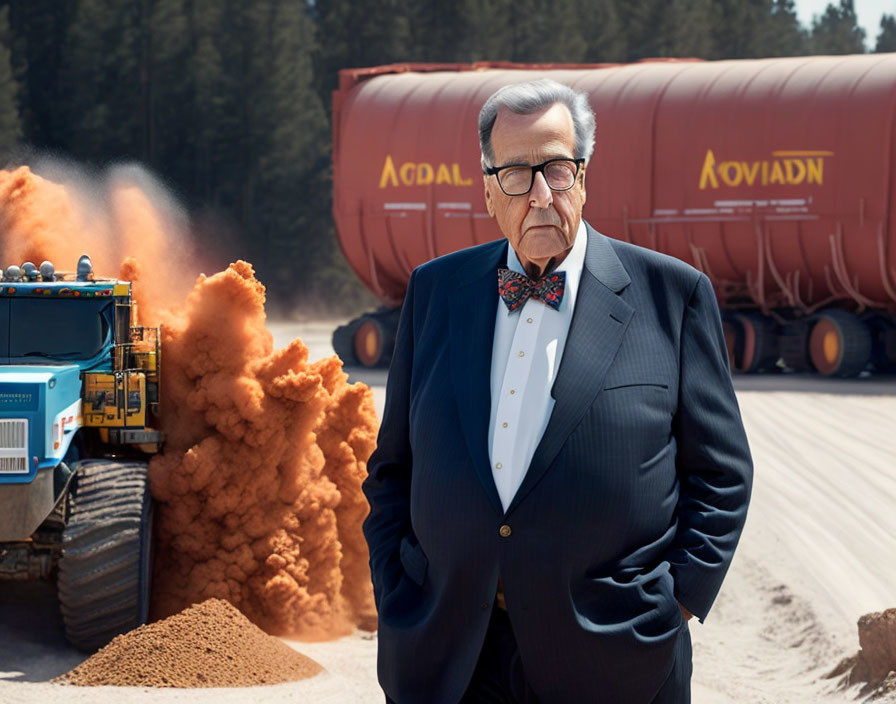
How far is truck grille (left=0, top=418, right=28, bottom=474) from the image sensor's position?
7.48m

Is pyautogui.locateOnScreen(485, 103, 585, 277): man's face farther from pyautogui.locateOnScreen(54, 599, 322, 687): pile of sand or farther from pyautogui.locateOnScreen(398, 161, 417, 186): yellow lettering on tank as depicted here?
pyautogui.locateOnScreen(398, 161, 417, 186): yellow lettering on tank

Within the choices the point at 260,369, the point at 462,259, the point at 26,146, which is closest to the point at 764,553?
the point at 260,369

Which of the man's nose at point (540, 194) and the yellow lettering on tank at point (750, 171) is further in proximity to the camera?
the yellow lettering on tank at point (750, 171)

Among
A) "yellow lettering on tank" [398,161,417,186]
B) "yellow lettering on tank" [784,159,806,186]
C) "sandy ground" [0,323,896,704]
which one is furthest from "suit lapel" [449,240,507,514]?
"yellow lettering on tank" [398,161,417,186]

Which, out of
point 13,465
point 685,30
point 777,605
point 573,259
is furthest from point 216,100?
point 573,259

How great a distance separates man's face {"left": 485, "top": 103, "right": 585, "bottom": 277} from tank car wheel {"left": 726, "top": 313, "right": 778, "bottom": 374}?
1771cm

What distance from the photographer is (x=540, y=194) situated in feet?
10.9

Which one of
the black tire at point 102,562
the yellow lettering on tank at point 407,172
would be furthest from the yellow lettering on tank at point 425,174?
the black tire at point 102,562

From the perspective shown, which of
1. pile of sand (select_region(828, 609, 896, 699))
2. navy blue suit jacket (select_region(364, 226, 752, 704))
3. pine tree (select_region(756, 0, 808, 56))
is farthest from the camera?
pine tree (select_region(756, 0, 808, 56))

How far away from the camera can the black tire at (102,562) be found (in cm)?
792

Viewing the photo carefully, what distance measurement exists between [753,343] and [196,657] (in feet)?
47.2

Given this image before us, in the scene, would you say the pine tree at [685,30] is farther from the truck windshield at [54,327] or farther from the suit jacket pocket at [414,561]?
the suit jacket pocket at [414,561]

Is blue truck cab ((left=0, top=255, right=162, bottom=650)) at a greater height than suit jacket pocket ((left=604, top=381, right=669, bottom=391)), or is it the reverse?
suit jacket pocket ((left=604, top=381, right=669, bottom=391))

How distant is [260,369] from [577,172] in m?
6.12
